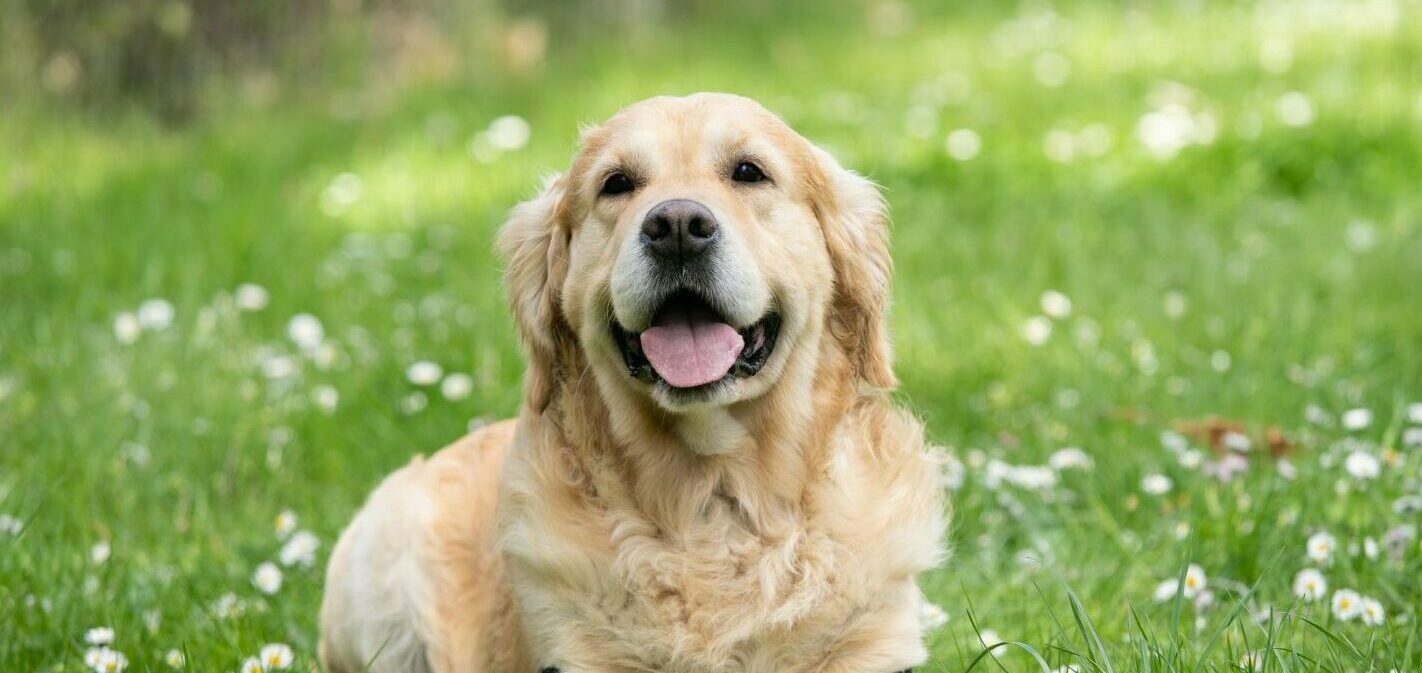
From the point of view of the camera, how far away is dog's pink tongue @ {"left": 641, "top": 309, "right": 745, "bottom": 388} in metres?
2.94

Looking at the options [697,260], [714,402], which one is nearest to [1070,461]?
[714,402]

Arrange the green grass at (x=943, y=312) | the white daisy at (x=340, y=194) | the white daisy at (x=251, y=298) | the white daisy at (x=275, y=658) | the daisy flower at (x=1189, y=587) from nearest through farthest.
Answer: the white daisy at (x=275, y=658), the daisy flower at (x=1189, y=587), the green grass at (x=943, y=312), the white daisy at (x=251, y=298), the white daisy at (x=340, y=194)

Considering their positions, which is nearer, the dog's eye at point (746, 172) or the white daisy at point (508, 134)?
the dog's eye at point (746, 172)

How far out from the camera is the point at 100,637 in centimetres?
333

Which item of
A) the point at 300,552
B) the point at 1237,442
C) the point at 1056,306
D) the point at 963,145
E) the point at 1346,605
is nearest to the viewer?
the point at 1346,605

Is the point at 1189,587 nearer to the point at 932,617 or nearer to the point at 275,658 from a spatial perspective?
the point at 932,617

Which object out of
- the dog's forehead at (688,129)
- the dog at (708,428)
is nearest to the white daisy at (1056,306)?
the dog at (708,428)

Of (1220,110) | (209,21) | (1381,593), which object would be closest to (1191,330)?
(1381,593)

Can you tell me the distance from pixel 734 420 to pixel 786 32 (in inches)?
290

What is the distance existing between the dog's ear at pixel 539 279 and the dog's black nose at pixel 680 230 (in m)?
0.48

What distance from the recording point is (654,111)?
3189mm

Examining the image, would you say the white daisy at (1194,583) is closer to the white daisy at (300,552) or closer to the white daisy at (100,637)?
the white daisy at (300,552)

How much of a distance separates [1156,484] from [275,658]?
7.46 feet

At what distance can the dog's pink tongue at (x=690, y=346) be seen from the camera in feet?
9.63
